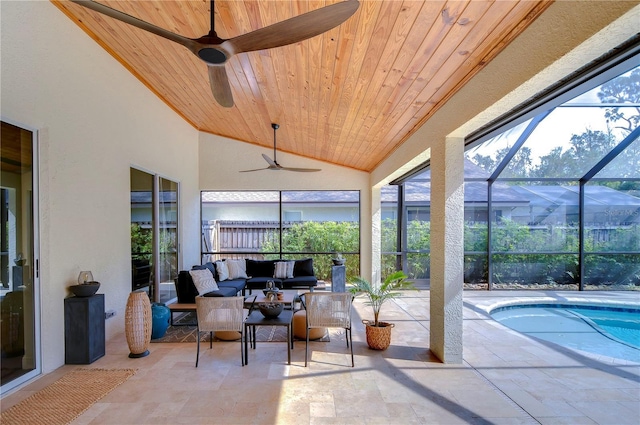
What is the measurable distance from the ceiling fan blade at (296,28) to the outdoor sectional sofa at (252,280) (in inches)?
163

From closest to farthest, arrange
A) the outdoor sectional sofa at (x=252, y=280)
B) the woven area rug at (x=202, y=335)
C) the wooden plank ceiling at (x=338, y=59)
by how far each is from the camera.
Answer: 1. the wooden plank ceiling at (x=338, y=59)
2. the woven area rug at (x=202, y=335)
3. the outdoor sectional sofa at (x=252, y=280)

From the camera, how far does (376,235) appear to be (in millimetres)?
7410

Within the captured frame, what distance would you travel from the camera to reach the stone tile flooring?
2506 millimetres

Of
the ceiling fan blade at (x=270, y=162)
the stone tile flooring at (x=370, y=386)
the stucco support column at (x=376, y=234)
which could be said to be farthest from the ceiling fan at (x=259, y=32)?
the stucco support column at (x=376, y=234)

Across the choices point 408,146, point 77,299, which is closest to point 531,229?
point 408,146

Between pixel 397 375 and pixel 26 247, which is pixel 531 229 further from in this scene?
pixel 26 247

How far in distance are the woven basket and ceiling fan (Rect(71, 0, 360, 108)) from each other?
2907 mm

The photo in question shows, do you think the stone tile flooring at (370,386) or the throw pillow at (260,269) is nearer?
the stone tile flooring at (370,386)

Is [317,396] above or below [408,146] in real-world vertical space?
below

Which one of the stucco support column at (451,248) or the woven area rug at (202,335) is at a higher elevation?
the stucco support column at (451,248)

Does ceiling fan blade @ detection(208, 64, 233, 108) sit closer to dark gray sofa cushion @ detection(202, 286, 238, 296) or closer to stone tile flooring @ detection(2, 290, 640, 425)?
stone tile flooring @ detection(2, 290, 640, 425)

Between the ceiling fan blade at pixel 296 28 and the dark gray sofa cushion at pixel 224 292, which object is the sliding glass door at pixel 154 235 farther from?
the ceiling fan blade at pixel 296 28

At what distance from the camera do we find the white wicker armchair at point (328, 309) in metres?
3.53

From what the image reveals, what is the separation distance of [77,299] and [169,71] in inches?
122
